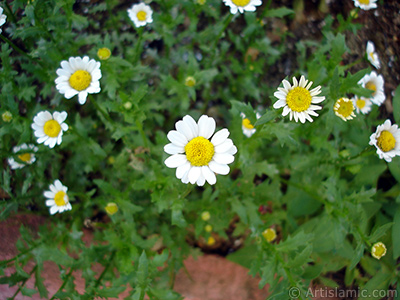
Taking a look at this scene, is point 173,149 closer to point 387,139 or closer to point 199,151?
point 199,151

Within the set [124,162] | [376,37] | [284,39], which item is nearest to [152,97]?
[124,162]

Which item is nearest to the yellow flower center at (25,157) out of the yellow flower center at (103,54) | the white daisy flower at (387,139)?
the yellow flower center at (103,54)

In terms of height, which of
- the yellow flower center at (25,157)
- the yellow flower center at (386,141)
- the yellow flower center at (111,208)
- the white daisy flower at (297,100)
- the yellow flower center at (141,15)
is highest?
the yellow flower center at (141,15)

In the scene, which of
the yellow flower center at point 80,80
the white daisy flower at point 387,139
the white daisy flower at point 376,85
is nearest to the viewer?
the white daisy flower at point 387,139

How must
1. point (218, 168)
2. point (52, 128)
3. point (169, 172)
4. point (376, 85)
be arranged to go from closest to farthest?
point (218, 168) → point (169, 172) → point (52, 128) → point (376, 85)

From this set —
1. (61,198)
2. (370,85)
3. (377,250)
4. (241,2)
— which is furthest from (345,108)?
(61,198)

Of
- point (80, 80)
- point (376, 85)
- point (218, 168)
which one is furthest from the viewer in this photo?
point (376, 85)

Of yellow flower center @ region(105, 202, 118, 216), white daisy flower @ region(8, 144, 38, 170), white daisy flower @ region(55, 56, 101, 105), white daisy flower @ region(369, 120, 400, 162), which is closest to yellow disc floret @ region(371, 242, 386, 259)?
white daisy flower @ region(369, 120, 400, 162)

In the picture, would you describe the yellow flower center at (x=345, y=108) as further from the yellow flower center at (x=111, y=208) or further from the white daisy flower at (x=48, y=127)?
the white daisy flower at (x=48, y=127)
